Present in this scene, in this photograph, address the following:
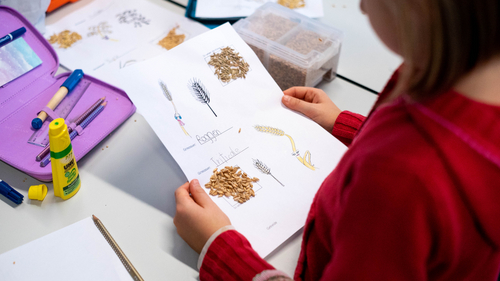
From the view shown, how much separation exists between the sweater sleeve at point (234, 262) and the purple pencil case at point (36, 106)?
1.13 ft

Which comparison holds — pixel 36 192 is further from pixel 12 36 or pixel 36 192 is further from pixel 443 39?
pixel 443 39

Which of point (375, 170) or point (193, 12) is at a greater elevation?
point (375, 170)

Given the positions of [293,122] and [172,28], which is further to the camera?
[172,28]

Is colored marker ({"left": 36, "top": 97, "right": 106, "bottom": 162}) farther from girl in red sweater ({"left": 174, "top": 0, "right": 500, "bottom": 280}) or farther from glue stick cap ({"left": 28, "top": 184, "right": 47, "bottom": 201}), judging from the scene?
girl in red sweater ({"left": 174, "top": 0, "right": 500, "bottom": 280})

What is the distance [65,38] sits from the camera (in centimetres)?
96

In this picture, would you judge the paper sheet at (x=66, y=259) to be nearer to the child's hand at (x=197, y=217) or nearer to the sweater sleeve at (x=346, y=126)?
the child's hand at (x=197, y=217)

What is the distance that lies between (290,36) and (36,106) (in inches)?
23.9

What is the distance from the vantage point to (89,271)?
1.73 ft

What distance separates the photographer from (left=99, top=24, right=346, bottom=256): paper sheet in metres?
0.60

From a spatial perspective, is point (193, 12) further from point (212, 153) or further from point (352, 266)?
point (352, 266)

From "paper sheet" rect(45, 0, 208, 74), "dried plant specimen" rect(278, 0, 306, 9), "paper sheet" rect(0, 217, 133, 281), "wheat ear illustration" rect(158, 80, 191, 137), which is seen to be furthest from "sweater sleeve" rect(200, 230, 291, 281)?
"dried plant specimen" rect(278, 0, 306, 9)

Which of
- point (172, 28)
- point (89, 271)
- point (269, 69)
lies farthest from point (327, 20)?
A: point (89, 271)

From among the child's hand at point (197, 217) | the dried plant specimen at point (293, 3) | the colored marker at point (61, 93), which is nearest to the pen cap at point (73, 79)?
the colored marker at point (61, 93)

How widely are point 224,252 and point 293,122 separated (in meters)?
0.31
